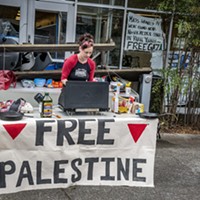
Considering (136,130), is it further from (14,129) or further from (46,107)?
(14,129)

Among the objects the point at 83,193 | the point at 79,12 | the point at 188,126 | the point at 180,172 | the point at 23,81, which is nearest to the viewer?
the point at 83,193

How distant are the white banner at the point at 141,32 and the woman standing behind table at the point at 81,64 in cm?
381

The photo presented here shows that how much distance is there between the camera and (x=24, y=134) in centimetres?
356

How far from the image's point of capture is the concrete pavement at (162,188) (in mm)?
3771

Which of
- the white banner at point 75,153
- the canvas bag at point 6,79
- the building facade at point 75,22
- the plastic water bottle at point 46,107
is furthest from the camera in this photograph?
the building facade at point 75,22

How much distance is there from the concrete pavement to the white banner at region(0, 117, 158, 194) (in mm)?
81

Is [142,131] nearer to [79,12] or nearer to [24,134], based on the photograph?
[24,134]

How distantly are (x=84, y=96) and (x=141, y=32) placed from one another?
4.48 metres

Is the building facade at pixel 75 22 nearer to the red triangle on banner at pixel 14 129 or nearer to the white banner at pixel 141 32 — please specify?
the white banner at pixel 141 32

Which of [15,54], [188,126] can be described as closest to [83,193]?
[15,54]

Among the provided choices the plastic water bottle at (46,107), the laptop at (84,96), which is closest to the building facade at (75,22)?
the laptop at (84,96)

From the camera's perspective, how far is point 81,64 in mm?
4219

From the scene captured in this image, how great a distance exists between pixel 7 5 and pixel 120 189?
4.88m

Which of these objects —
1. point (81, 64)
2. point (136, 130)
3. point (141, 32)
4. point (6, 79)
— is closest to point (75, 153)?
point (136, 130)
